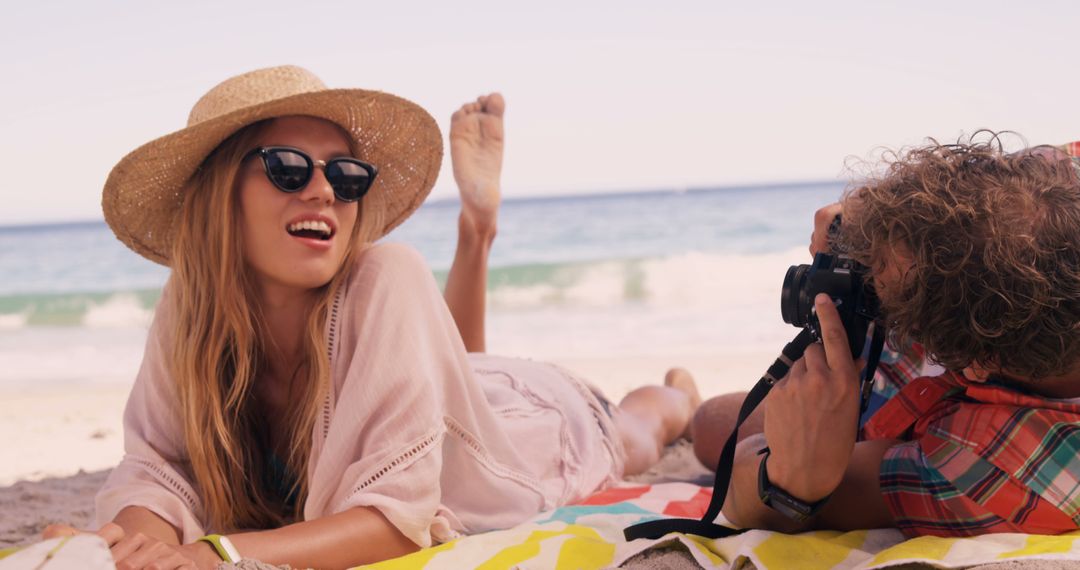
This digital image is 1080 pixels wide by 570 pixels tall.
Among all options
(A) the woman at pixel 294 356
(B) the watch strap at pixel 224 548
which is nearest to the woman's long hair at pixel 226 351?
(A) the woman at pixel 294 356

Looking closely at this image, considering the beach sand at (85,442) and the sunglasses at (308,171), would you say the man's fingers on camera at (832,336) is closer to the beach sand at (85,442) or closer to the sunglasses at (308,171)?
the beach sand at (85,442)

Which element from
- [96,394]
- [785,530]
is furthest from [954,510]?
[96,394]

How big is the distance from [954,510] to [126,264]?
17.0m

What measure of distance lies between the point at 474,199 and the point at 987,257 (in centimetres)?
252

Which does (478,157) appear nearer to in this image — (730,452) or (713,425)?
(713,425)

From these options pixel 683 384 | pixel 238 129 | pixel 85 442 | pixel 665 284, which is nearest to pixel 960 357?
pixel 238 129

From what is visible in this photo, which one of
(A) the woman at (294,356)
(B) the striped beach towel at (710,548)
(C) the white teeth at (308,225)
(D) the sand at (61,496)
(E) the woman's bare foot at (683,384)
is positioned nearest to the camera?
(B) the striped beach towel at (710,548)

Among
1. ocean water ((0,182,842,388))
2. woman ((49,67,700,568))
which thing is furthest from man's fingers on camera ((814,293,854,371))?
ocean water ((0,182,842,388))

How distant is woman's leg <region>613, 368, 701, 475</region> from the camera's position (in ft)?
12.0

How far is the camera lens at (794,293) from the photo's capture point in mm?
1882

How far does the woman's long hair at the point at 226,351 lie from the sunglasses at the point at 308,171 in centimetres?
14

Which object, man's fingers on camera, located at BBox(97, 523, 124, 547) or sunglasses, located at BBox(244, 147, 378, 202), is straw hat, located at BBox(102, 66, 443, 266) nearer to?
sunglasses, located at BBox(244, 147, 378, 202)

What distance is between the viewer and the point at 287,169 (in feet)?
7.89

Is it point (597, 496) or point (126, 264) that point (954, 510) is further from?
point (126, 264)
